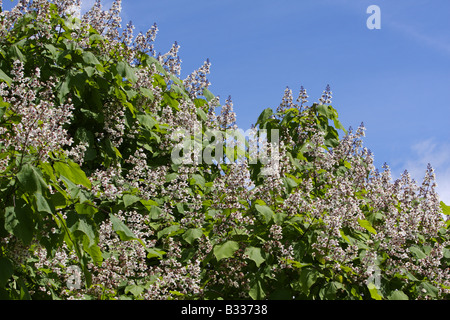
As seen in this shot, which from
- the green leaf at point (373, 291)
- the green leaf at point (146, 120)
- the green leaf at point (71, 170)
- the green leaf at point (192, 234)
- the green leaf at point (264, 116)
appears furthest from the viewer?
the green leaf at point (264, 116)

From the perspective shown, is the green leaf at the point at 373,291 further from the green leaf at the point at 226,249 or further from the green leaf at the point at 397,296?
the green leaf at the point at 226,249

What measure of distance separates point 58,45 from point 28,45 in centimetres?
40

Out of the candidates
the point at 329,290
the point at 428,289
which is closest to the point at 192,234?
the point at 329,290

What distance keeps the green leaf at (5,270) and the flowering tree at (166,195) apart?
0.01 meters

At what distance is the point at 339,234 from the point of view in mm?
5395

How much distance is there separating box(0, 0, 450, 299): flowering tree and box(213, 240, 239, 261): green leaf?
0.06 feet

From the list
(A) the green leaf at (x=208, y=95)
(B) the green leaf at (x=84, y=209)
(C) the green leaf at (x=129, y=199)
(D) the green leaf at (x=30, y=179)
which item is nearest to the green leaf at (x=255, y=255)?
(C) the green leaf at (x=129, y=199)

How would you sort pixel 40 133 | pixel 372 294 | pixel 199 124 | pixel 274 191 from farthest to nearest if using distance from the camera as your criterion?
pixel 199 124 < pixel 274 191 < pixel 372 294 < pixel 40 133

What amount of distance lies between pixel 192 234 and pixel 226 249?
777 millimetres

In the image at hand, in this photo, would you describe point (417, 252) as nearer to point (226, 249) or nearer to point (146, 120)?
point (226, 249)

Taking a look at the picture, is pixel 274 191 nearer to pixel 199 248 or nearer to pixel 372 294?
pixel 199 248

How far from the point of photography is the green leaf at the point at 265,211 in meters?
5.44

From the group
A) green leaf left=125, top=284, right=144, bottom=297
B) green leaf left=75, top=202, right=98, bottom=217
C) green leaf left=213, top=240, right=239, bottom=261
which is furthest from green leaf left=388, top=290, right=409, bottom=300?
green leaf left=75, top=202, right=98, bottom=217

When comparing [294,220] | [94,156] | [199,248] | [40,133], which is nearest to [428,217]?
[294,220]
